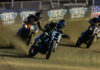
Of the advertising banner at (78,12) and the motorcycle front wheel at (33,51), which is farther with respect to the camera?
the advertising banner at (78,12)

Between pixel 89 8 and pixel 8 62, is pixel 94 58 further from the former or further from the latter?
pixel 89 8

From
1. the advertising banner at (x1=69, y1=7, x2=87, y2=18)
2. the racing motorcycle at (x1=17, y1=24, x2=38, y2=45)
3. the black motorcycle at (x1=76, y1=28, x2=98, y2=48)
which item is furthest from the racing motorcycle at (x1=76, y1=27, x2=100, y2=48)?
the advertising banner at (x1=69, y1=7, x2=87, y2=18)

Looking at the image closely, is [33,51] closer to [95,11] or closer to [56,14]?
[56,14]

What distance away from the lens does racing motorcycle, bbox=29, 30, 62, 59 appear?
8680 millimetres

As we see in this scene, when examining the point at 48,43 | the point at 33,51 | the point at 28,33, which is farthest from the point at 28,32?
the point at 48,43

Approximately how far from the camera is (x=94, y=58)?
9.46m

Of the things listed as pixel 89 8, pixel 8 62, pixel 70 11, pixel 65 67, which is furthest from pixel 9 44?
pixel 89 8

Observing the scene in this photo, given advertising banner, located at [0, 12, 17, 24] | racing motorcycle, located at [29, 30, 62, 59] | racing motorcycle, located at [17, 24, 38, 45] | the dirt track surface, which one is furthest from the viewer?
advertising banner, located at [0, 12, 17, 24]

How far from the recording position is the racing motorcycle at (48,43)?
868 cm

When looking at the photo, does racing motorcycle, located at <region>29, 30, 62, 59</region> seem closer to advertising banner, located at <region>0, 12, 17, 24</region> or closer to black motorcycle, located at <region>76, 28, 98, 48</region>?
black motorcycle, located at <region>76, 28, 98, 48</region>

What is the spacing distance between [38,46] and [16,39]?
2.75 meters

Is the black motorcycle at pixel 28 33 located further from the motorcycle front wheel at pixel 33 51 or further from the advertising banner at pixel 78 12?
the advertising banner at pixel 78 12

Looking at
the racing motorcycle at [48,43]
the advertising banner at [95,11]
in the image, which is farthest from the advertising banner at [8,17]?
the racing motorcycle at [48,43]

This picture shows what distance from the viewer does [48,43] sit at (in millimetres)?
8836
